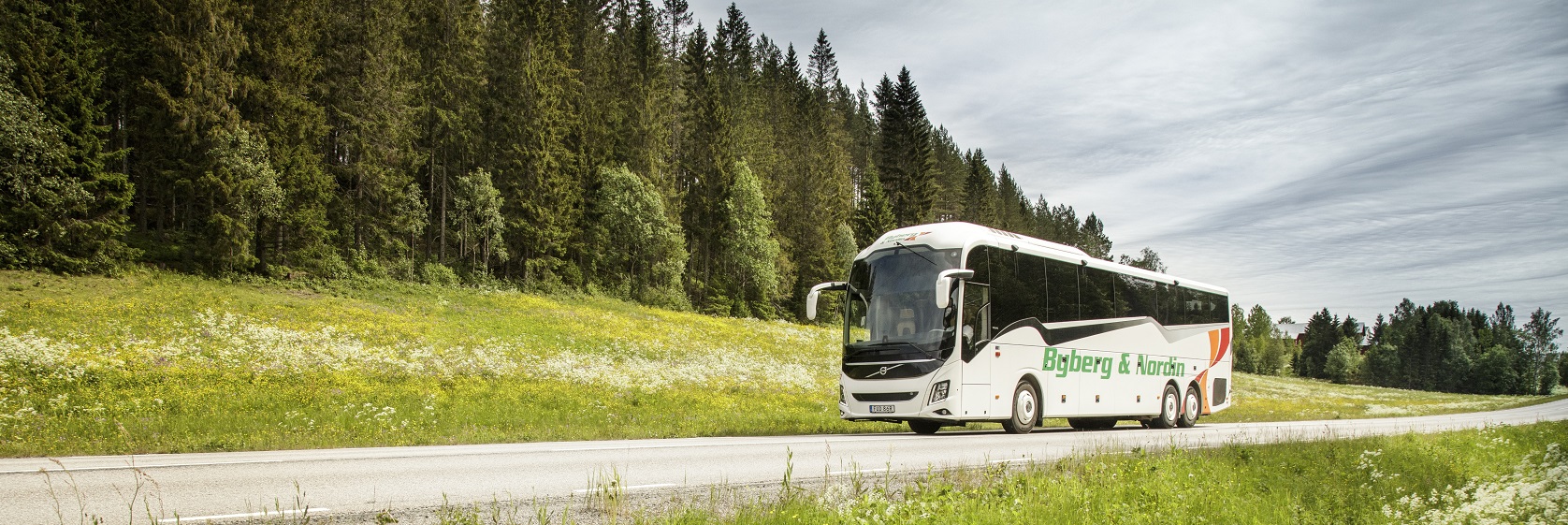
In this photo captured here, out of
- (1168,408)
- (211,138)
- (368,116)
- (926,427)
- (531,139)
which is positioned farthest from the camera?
(531,139)

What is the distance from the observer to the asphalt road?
6.04m

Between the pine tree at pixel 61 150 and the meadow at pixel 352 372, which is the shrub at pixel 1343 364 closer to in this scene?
the meadow at pixel 352 372

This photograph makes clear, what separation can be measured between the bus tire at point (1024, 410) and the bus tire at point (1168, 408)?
236 inches

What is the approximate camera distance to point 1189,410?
823 inches

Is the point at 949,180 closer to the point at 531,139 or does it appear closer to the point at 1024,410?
the point at 531,139

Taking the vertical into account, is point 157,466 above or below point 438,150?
below

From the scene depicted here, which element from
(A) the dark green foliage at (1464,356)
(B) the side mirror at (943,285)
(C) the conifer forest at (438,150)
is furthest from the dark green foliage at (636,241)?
(A) the dark green foliage at (1464,356)

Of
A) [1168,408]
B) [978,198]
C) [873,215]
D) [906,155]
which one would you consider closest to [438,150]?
[873,215]

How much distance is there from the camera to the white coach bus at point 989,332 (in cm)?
1363

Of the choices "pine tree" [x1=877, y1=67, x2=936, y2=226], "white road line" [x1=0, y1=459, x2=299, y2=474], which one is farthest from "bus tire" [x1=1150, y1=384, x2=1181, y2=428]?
"pine tree" [x1=877, y1=67, x2=936, y2=226]

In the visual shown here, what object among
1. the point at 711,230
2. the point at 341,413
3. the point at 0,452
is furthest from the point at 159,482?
the point at 711,230

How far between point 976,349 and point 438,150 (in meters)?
40.3

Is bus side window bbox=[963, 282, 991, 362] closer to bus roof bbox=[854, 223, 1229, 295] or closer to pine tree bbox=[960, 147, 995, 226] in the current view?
bus roof bbox=[854, 223, 1229, 295]

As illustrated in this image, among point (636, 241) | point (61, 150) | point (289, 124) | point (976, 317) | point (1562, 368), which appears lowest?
point (1562, 368)
